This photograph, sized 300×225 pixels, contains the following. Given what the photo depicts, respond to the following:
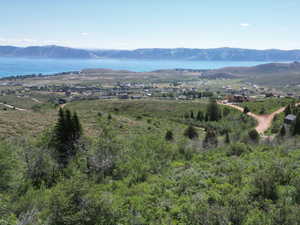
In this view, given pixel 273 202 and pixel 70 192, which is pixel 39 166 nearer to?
pixel 70 192

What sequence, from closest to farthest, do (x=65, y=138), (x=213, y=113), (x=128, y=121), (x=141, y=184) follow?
(x=141, y=184) → (x=65, y=138) → (x=128, y=121) → (x=213, y=113)

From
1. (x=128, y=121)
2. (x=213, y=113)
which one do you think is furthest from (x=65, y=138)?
(x=213, y=113)

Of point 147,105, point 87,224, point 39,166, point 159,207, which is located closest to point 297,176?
point 159,207

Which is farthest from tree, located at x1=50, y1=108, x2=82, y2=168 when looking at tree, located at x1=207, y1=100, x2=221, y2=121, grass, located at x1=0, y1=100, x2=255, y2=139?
tree, located at x1=207, y1=100, x2=221, y2=121

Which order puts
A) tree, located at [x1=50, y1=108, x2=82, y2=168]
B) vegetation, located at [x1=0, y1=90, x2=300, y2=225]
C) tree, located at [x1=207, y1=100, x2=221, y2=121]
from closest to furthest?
vegetation, located at [x1=0, y1=90, x2=300, y2=225], tree, located at [x1=50, y1=108, x2=82, y2=168], tree, located at [x1=207, y1=100, x2=221, y2=121]

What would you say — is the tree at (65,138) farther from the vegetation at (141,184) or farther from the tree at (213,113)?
the tree at (213,113)

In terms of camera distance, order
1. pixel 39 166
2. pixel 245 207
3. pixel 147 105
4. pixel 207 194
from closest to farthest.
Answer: pixel 245 207, pixel 207 194, pixel 39 166, pixel 147 105

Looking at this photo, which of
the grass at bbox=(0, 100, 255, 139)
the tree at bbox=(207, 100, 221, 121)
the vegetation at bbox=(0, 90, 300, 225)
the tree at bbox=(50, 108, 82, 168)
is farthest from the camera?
the tree at bbox=(207, 100, 221, 121)

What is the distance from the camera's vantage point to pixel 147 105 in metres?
78.7

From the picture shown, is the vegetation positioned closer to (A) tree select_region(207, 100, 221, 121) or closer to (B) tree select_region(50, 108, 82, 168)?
(B) tree select_region(50, 108, 82, 168)

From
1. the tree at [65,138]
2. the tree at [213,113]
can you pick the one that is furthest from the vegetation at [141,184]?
the tree at [213,113]

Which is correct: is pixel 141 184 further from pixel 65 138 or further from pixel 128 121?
pixel 128 121

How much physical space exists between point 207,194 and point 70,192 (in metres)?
6.36

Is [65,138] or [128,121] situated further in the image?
[128,121]
